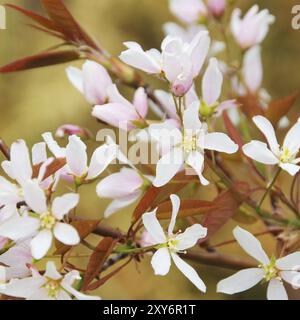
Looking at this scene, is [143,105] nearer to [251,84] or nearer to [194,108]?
[194,108]

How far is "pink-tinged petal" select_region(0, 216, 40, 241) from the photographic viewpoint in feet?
1.62

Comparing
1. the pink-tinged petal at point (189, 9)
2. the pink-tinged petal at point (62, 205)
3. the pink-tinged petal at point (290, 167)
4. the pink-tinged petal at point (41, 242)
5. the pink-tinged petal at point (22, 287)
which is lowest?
the pink-tinged petal at point (22, 287)

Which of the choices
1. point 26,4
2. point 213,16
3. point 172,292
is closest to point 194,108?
point 213,16

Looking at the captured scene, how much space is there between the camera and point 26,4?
1988mm

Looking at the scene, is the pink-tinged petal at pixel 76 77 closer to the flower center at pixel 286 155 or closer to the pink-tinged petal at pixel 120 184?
the pink-tinged petal at pixel 120 184

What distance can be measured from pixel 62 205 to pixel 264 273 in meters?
0.19

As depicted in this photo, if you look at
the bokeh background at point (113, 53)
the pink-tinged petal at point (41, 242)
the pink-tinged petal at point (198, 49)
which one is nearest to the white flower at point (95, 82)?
the pink-tinged petal at point (198, 49)

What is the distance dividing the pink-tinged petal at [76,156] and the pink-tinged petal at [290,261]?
0.58 feet

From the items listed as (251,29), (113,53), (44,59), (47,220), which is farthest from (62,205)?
(113,53)

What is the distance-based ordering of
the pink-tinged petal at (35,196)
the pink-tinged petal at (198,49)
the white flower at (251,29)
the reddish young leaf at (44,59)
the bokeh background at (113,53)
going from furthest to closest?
the bokeh background at (113,53)
the white flower at (251,29)
the reddish young leaf at (44,59)
the pink-tinged petal at (198,49)
the pink-tinged petal at (35,196)

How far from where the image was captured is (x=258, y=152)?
564 mm

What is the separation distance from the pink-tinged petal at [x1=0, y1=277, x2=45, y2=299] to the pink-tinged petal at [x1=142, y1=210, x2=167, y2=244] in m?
0.09

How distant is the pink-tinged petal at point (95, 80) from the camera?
66 cm

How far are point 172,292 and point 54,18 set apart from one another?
3.51 feet
